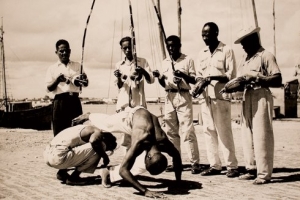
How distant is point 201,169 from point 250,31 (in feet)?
8.03

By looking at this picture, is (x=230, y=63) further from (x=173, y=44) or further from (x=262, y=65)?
(x=173, y=44)

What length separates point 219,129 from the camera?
18.5ft

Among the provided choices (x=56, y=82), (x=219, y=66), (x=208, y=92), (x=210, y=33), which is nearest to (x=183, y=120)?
(x=208, y=92)

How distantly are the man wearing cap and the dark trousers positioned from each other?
302cm

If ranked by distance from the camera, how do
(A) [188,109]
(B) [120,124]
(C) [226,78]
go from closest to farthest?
1. (B) [120,124]
2. (C) [226,78]
3. (A) [188,109]

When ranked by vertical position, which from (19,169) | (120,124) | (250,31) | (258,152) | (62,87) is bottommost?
(19,169)

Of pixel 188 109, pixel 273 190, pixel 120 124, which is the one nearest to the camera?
pixel 273 190

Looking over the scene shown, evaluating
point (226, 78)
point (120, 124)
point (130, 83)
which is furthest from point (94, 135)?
point (226, 78)

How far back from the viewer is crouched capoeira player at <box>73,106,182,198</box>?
4402 millimetres

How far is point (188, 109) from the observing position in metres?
6.05

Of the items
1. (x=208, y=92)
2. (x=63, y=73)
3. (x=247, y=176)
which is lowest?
(x=247, y=176)

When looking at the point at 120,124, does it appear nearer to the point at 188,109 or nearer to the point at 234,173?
the point at 188,109

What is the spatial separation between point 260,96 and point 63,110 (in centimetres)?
335

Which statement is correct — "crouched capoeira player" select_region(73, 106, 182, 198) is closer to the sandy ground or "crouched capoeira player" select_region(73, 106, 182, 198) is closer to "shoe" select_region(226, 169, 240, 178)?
the sandy ground
